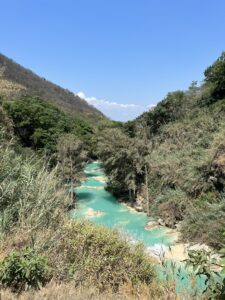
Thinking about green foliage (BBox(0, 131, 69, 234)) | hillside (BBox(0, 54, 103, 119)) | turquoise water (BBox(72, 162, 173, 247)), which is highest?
hillside (BBox(0, 54, 103, 119))

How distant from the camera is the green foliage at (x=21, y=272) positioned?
A: 3.21 m

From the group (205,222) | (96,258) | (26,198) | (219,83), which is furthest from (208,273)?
(219,83)

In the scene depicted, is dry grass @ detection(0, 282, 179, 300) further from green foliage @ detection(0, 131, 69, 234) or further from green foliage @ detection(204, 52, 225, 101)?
green foliage @ detection(204, 52, 225, 101)

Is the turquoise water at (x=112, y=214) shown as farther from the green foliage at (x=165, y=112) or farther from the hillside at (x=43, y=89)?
the hillside at (x=43, y=89)

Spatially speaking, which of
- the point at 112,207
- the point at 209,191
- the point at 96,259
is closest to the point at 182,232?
the point at 209,191

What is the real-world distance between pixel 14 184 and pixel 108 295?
6.87ft

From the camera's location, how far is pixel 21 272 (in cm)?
326

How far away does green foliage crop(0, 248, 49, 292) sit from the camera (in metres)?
3.21

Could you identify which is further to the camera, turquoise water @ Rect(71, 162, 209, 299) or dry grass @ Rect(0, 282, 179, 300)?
turquoise water @ Rect(71, 162, 209, 299)

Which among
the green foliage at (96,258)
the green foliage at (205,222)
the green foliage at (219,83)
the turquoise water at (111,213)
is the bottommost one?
the turquoise water at (111,213)

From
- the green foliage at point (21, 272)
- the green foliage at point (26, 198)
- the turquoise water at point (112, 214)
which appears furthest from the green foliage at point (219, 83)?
the green foliage at point (21, 272)

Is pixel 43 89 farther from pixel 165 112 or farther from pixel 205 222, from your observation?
pixel 205 222

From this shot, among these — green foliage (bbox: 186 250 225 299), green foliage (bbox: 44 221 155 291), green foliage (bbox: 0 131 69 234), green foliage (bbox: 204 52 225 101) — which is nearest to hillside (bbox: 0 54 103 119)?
green foliage (bbox: 204 52 225 101)

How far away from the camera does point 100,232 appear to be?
17.1 feet
